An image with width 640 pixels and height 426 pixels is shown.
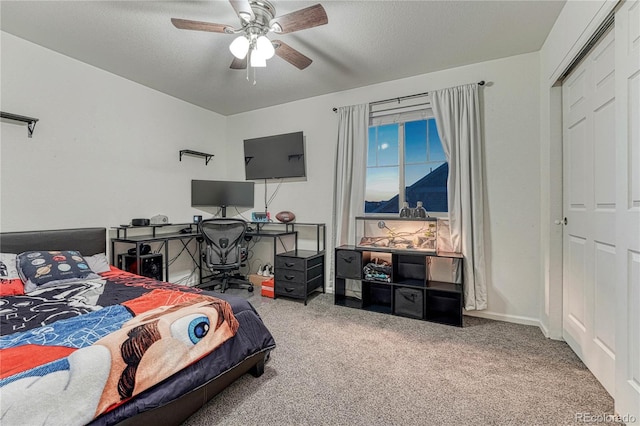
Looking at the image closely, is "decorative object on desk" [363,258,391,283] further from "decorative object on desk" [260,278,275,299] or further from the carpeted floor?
"decorative object on desk" [260,278,275,299]

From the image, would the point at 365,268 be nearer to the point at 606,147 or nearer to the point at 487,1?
the point at 606,147

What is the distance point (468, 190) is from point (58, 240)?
4.02m

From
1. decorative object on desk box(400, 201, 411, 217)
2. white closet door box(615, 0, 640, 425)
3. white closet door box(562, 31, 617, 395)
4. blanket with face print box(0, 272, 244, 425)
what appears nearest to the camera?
blanket with face print box(0, 272, 244, 425)

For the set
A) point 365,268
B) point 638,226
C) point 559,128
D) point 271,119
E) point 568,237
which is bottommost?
point 365,268

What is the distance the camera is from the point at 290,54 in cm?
225

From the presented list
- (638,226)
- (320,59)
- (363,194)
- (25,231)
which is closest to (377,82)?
(320,59)

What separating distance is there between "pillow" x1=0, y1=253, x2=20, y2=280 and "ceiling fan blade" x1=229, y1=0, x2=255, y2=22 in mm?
2534

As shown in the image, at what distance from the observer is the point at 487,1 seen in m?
2.03

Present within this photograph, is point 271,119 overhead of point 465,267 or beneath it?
overhead

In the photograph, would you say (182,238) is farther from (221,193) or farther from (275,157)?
(275,157)

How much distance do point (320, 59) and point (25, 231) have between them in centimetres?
320

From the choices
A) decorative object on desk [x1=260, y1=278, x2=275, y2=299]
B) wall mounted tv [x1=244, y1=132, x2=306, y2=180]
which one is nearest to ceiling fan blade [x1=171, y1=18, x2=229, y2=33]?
wall mounted tv [x1=244, y1=132, x2=306, y2=180]

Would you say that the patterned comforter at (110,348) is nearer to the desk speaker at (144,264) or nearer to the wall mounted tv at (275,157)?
the desk speaker at (144,264)

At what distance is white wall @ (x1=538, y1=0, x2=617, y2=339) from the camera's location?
213 centimetres
